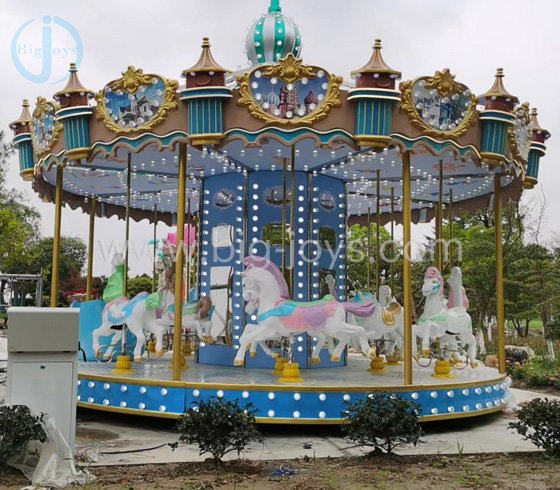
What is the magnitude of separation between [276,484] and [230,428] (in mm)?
625

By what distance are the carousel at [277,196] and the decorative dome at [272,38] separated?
24 millimetres

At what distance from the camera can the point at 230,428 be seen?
19.4 feet

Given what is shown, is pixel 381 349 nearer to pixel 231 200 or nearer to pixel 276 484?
pixel 231 200

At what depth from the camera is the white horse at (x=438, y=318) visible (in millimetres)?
9547

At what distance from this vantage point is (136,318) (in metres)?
10.0

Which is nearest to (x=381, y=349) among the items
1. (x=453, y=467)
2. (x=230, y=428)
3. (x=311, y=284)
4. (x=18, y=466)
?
(x=311, y=284)

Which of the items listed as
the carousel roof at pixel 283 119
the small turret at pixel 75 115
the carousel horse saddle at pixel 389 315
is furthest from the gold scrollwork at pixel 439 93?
the small turret at pixel 75 115

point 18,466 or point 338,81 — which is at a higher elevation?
point 338,81

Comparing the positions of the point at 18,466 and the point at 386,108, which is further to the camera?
the point at 386,108

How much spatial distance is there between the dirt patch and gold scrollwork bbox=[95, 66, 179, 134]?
4025 mm

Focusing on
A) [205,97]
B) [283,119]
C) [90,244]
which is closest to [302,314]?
[283,119]

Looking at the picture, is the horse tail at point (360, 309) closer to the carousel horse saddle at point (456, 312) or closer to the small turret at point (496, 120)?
the carousel horse saddle at point (456, 312)

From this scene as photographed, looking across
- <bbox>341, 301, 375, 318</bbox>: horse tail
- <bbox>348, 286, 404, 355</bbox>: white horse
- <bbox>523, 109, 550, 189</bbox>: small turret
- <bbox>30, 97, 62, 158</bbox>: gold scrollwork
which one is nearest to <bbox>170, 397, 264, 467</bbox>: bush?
<bbox>341, 301, 375, 318</bbox>: horse tail

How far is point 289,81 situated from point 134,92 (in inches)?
74.8
